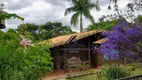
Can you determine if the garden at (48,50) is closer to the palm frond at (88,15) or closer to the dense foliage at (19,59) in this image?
the dense foliage at (19,59)

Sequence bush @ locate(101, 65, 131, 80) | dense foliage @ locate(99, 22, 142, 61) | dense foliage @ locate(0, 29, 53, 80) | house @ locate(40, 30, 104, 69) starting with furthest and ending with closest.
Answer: house @ locate(40, 30, 104, 69)
bush @ locate(101, 65, 131, 80)
dense foliage @ locate(99, 22, 142, 61)
dense foliage @ locate(0, 29, 53, 80)

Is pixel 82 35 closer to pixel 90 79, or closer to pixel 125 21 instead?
pixel 90 79

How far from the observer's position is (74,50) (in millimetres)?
20047

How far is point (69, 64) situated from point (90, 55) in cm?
277

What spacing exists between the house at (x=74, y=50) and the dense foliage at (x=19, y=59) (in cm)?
1492

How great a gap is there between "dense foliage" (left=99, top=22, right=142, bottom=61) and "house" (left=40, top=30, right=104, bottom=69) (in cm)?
1136

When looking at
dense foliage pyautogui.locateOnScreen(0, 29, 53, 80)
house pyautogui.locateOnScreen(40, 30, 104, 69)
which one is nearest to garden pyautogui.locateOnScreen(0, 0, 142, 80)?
dense foliage pyautogui.locateOnScreen(0, 29, 53, 80)

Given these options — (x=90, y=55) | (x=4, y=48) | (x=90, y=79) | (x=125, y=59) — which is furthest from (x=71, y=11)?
(x=4, y=48)

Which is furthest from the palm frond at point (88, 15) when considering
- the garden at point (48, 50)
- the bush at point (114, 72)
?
the bush at point (114, 72)

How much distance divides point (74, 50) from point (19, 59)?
1707 centimetres

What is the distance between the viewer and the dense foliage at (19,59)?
2977 mm

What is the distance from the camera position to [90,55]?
2139 cm

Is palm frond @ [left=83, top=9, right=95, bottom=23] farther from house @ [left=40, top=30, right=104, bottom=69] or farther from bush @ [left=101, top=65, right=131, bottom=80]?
bush @ [left=101, top=65, right=131, bottom=80]

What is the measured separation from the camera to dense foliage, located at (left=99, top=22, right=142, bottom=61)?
20.2ft
